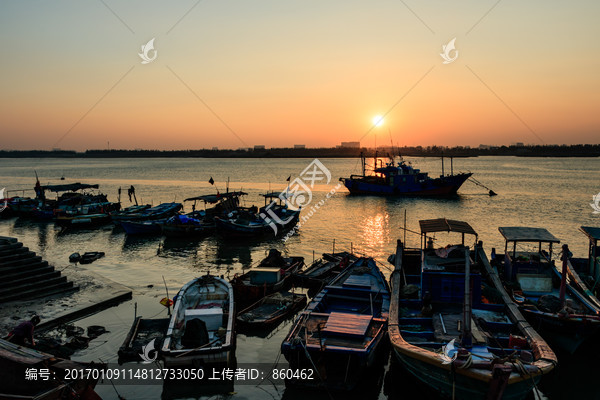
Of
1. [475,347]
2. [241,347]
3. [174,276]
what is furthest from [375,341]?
[174,276]

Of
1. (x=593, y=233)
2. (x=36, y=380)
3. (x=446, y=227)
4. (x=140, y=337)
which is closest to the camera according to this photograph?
(x=36, y=380)

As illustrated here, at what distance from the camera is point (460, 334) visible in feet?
33.6

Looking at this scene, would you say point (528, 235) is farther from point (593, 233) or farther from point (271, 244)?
point (271, 244)

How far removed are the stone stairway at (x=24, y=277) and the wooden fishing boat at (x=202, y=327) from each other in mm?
5537

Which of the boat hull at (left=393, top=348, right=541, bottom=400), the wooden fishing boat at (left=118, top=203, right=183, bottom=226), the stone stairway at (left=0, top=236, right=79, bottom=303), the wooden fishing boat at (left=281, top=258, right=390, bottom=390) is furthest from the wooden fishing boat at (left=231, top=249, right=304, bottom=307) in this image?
the wooden fishing boat at (left=118, top=203, right=183, bottom=226)

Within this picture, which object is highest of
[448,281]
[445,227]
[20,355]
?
[445,227]

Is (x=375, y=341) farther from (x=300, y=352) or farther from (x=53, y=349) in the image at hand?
(x=53, y=349)

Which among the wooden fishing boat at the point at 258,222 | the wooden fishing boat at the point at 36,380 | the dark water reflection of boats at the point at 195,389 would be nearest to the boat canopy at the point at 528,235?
the dark water reflection of boats at the point at 195,389

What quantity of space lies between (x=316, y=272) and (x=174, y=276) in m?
7.23

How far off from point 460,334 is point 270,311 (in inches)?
276

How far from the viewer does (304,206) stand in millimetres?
50625

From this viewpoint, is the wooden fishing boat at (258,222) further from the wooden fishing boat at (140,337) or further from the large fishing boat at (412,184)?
the large fishing boat at (412,184)

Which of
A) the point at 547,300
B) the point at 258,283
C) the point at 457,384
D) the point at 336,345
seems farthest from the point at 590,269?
the point at 258,283

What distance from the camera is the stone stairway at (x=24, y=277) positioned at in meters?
14.6
